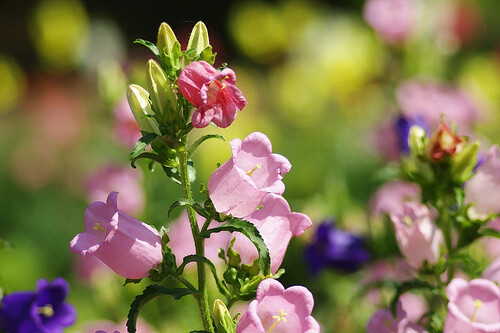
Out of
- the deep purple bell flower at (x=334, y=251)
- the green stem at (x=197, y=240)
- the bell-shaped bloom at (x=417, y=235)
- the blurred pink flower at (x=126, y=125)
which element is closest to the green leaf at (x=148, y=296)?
the green stem at (x=197, y=240)

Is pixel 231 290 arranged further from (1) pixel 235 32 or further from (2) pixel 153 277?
(1) pixel 235 32

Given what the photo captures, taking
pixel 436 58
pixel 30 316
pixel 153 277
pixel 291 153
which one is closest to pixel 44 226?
pixel 291 153

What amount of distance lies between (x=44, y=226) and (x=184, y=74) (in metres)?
3.20

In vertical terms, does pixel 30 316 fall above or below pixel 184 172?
below

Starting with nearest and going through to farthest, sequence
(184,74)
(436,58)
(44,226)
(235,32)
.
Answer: (184,74), (436,58), (44,226), (235,32)

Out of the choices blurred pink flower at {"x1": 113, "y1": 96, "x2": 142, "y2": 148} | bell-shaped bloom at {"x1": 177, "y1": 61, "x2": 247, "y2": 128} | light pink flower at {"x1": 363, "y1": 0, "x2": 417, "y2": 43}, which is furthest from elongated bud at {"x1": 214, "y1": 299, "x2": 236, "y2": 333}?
light pink flower at {"x1": 363, "y1": 0, "x2": 417, "y2": 43}

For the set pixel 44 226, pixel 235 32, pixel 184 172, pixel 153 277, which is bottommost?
pixel 44 226

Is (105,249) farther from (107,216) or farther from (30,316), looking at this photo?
(30,316)

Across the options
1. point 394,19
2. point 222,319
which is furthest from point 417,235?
point 394,19

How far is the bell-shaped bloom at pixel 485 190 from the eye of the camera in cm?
122

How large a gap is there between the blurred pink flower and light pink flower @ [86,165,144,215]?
0.45 ft

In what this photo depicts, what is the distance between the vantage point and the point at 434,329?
1094mm

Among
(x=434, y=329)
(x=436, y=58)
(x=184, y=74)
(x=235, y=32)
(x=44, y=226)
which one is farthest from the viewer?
(x=235, y=32)

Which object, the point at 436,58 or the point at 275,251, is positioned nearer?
the point at 275,251
